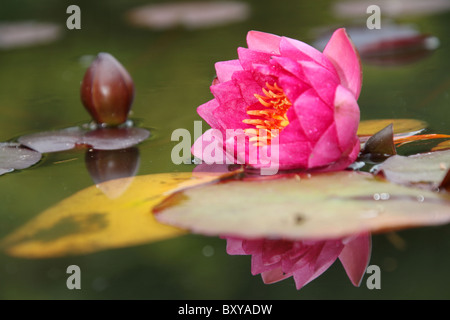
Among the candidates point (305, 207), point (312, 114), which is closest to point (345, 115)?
point (312, 114)

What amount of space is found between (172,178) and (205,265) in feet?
0.85

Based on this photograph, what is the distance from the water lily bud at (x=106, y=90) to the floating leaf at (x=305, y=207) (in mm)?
494

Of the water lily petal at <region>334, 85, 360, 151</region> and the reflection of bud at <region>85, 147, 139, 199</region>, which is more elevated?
the water lily petal at <region>334, 85, 360, 151</region>

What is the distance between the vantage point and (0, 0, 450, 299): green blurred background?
665mm

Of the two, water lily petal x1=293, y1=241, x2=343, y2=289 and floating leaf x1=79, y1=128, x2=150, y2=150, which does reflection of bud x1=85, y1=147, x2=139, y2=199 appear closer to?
floating leaf x1=79, y1=128, x2=150, y2=150

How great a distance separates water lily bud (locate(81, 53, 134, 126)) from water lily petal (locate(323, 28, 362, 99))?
1.77 feet

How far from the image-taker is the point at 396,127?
1.16 metres

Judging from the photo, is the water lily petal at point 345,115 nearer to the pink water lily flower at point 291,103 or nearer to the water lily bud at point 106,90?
the pink water lily flower at point 291,103

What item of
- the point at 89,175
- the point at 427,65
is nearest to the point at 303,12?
the point at 427,65

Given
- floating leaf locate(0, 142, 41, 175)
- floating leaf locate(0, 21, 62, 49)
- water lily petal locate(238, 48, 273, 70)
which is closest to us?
water lily petal locate(238, 48, 273, 70)

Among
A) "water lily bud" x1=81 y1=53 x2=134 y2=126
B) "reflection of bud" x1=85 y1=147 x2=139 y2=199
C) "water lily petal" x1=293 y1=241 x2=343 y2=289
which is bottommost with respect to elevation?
"water lily petal" x1=293 y1=241 x2=343 y2=289

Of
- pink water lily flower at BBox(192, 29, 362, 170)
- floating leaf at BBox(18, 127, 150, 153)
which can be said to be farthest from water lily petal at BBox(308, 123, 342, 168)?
floating leaf at BBox(18, 127, 150, 153)

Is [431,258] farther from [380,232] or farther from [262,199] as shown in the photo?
[262,199]

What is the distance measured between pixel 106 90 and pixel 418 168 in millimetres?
Answer: 702
